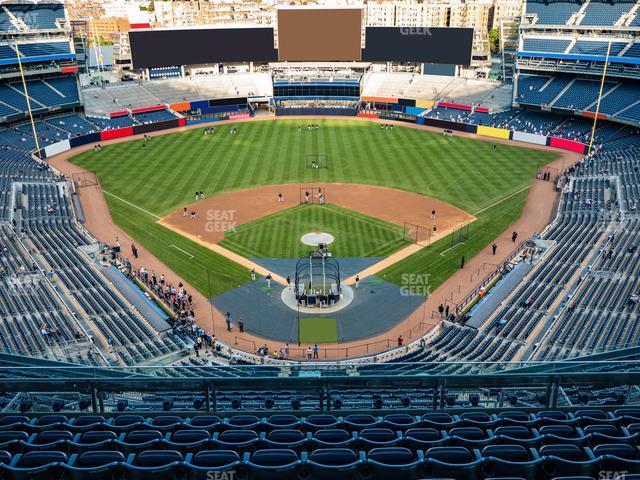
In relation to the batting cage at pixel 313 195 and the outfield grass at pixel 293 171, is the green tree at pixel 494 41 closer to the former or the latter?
the outfield grass at pixel 293 171

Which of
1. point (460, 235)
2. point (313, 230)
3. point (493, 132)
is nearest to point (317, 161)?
point (313, 230)

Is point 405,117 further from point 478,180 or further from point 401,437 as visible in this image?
point 401,437

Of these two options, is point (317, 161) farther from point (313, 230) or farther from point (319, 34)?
point (319, 34)

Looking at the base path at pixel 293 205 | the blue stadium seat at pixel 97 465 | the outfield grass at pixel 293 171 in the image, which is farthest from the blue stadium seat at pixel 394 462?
the base path at pixel 293 205

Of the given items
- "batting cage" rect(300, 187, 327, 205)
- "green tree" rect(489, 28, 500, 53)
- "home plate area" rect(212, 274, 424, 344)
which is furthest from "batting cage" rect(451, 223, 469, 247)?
"green tree" rect(489, 28, 500, 53)


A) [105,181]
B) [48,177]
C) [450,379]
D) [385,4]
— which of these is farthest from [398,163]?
[385,4]

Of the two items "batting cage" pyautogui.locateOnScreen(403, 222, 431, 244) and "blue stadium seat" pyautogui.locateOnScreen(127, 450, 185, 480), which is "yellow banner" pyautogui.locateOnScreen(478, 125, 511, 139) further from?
"blue stadium seat" pyautogui.locateOnScreen(127, 450, 185, 480)
